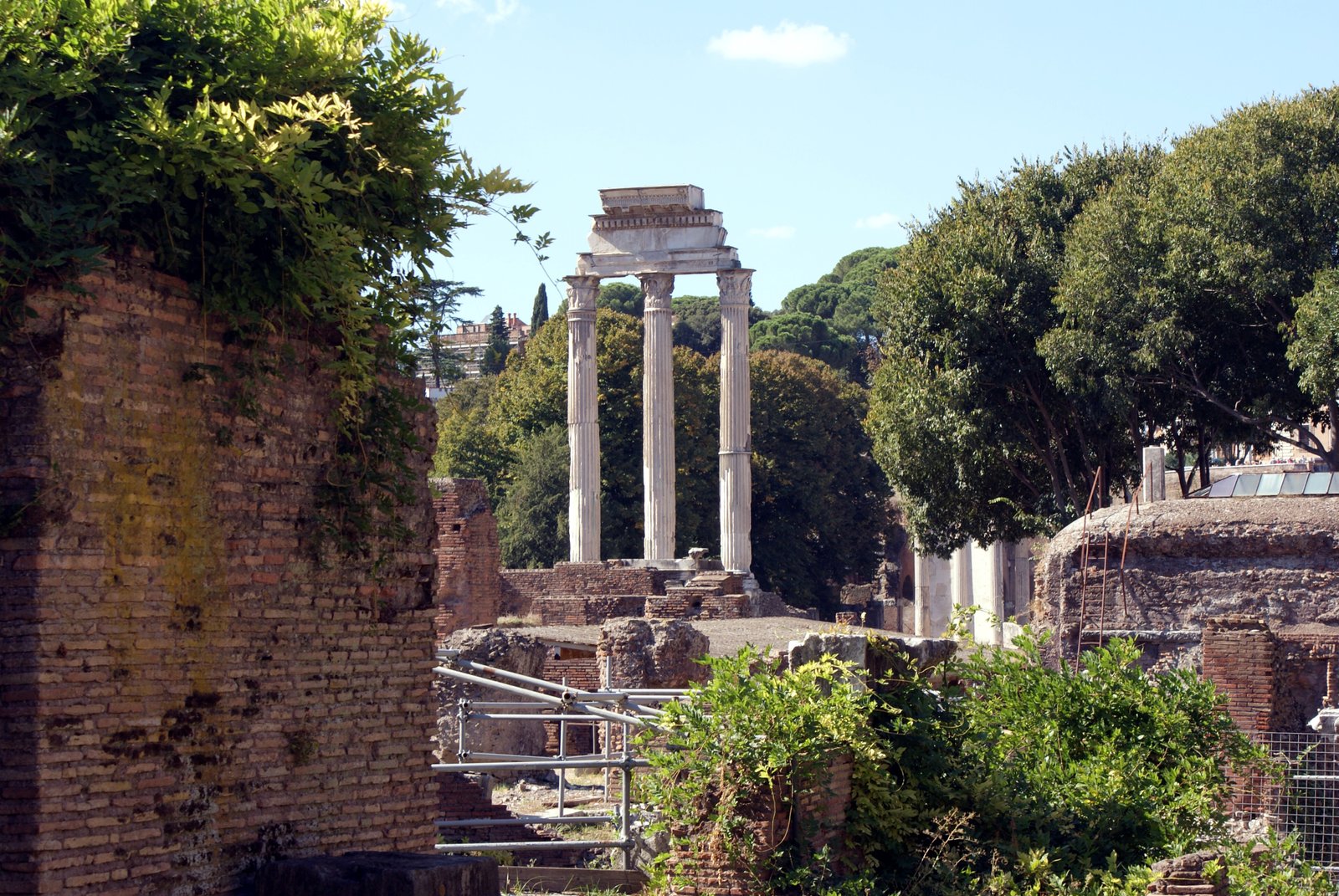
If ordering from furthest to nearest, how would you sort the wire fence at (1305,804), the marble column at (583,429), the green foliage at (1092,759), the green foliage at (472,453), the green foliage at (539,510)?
1. the green foliage at (472,453)
2. the green foliage at (539,510)
3. the marble column at (583,429)
4. the wire fence at (1305,804)
5. the green foliage at (1092,759)

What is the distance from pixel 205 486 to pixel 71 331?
805mm

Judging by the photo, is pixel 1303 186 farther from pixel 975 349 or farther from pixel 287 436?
pixel 287 436

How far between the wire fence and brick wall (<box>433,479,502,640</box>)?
1416cm

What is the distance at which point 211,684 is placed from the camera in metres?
6.21

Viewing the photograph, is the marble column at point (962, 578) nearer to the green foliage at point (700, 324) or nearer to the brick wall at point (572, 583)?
the brick wall at point (572, 583)

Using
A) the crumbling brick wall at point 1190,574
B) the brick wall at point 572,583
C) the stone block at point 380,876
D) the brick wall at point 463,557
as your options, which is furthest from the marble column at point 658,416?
the stone block at point 380,876

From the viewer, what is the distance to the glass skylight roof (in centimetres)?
1852

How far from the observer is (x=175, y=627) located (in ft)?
19.9

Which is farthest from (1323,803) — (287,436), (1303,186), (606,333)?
(606,333)

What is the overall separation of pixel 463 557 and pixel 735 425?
56.6 ft

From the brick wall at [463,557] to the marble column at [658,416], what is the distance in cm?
1527

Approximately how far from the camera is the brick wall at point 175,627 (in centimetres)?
558

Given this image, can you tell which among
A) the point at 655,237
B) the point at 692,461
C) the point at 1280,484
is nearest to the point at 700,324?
the point at 692,461

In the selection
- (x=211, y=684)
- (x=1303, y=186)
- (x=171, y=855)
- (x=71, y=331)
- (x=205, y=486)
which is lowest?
(x=171, y=855)
